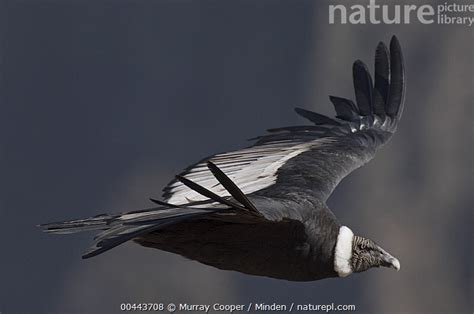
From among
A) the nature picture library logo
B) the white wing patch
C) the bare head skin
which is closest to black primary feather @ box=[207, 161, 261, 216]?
the bare head skin

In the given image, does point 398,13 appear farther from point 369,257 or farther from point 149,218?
point 149,218

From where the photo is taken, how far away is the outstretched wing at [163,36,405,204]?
5.77 m

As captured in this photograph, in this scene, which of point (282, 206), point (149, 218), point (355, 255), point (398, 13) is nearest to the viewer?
point (149, 218)

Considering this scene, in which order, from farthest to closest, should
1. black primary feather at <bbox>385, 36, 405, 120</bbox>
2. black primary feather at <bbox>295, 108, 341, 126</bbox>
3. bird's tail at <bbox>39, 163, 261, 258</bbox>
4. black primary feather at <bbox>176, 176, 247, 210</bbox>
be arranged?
black primary feather at <bbox>295, 108, 341, 126</bbox> < black primary feather at <bbox>385, 36, 405, 120</bbox> < bird's tail at <bbox>39, 163, 261, 258</bbox> < black primary feather at <bbox>176, 176, 247, 210</bbox>

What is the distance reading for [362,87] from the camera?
6672 millimetres

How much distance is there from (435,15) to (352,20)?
734 millimetres

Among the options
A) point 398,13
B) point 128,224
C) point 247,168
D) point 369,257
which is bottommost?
point 369,257

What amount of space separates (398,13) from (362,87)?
9.79 ft

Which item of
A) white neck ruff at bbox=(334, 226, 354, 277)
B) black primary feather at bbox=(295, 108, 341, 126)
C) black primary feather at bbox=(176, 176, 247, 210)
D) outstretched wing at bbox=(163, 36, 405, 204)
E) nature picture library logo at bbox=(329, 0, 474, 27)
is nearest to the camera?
black primary feather at bbox=(176, 176, 247, 210)

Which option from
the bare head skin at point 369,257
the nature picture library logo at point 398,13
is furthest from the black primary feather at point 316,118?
the nature picture library logo at point 398,13

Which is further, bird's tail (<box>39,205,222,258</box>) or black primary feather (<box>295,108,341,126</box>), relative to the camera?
black primary feather (<box>295,108,341,126</box>)

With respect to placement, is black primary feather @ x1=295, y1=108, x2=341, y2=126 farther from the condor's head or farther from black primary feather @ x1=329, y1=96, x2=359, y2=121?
the condor's head

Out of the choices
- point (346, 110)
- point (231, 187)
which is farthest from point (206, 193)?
point (346, 110)

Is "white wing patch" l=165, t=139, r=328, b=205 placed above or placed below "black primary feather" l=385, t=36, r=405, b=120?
below
